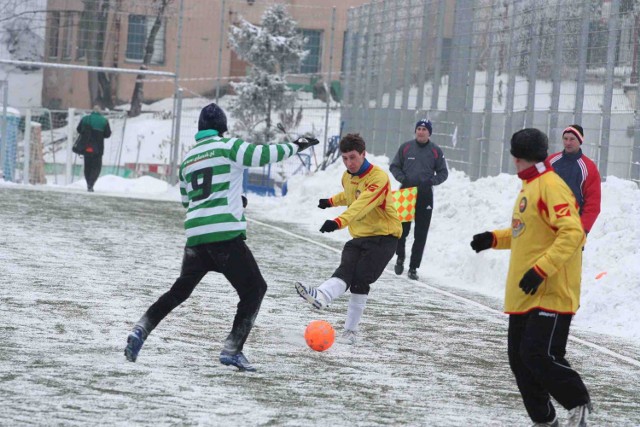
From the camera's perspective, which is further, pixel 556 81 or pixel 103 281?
pixel 556 81

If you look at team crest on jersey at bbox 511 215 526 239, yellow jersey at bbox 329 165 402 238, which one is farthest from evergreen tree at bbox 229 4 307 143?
team crest on jersey at bbox 511 215 526 239

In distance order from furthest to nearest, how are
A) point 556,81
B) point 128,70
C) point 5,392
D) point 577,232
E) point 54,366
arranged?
point 128,70 → point 556,81 → point 54,366 → point 5,392 → point 577,232

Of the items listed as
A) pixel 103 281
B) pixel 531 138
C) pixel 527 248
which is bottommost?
pixel 103 281

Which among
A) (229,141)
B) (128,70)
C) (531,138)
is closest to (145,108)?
(128,70)

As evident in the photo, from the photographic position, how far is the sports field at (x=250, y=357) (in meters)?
7.41

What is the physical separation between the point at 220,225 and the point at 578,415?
2762 millimetres

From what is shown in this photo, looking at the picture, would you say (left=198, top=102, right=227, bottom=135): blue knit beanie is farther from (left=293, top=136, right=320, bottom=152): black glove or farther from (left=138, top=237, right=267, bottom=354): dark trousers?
(left=138, top=237, right=267, bottom=354): dark trousers

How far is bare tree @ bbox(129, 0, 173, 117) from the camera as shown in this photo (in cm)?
3029

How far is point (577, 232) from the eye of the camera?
6863 mm

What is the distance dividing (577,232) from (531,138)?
609mm

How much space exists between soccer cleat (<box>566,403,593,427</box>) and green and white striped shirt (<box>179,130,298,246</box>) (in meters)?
2.60

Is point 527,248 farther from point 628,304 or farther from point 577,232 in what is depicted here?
point 628,304

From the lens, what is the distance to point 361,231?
10.4 meters

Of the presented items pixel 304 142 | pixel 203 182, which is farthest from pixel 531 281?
pixel 203 182
